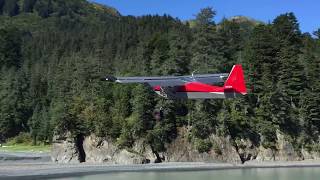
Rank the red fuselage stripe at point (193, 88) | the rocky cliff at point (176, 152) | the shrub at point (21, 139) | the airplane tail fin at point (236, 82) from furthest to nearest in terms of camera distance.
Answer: the shrub at point (21, 139)
the rocky cliff at point (176, 152)
the red fuselage stripe at point (193, 88)
the airplane tail fin at point (236, 82)

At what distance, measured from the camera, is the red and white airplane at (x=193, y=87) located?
52719mm

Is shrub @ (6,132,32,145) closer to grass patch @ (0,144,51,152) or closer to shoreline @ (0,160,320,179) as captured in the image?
grass patch @ (0,144,51,152)

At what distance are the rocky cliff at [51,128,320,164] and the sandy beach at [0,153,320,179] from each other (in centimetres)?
253

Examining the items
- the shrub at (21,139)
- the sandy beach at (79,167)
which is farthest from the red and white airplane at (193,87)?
the shrub at (21,139)

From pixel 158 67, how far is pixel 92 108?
1659cm

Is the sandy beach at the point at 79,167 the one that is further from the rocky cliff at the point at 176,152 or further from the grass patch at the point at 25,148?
the grass patch at the point at 25,148

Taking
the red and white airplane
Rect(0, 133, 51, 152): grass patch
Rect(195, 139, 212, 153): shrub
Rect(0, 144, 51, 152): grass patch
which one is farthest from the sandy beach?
Rect(0, 133, 51, 152): grass patch

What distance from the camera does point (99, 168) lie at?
82.4m

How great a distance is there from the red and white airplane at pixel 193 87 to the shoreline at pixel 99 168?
965 inches

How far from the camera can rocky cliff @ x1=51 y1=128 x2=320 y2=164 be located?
92438mm

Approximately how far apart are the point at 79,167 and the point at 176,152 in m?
19.6

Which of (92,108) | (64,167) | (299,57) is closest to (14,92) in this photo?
(92,108)

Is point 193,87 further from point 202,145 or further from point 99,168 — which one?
point 202,145

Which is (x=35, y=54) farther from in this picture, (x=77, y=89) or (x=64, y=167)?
(x=64, y=167)
